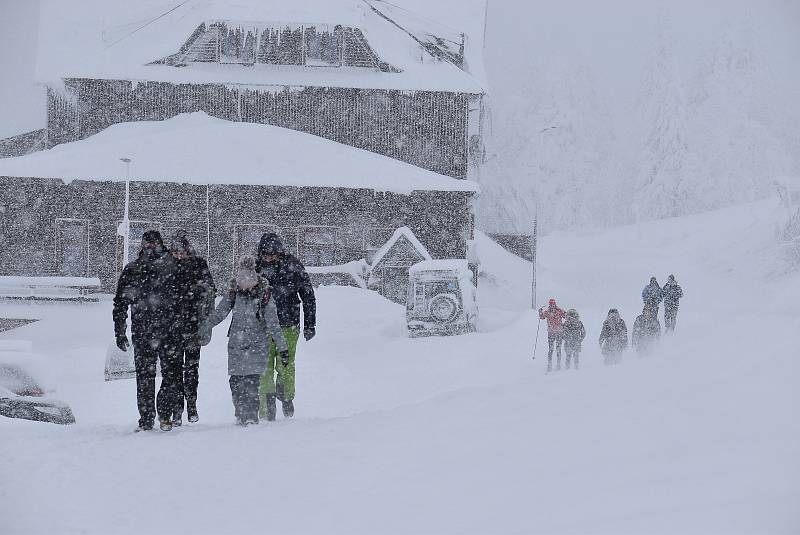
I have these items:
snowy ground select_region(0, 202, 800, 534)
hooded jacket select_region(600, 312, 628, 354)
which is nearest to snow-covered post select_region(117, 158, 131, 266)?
hooded jacket select_region(600, 312, 628, 354)

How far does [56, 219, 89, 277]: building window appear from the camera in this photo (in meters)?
23.4

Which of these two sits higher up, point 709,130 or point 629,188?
point 709,130

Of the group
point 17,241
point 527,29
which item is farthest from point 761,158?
point 17,241

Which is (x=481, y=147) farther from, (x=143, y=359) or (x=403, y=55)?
(x=143, y=359)

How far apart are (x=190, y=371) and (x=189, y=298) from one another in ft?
2.17

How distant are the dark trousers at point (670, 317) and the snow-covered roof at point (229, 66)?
9.89 m

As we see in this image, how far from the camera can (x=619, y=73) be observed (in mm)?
80125

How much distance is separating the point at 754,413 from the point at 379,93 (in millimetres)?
21569

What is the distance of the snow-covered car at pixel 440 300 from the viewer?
19797mm

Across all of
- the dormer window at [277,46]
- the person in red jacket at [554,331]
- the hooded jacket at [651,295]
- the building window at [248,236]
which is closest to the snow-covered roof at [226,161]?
the building window at [248,236]

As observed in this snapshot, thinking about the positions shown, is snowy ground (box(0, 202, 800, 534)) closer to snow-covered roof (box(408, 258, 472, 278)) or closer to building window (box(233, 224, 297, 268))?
snow-covered roof (box(408, 258, 472, 278))

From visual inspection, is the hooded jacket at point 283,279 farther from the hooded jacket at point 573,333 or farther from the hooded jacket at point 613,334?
the hooded jacket at point 613,334

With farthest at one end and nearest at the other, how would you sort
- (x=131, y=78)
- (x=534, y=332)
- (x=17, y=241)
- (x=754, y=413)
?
1. (x=131, y=78)
2. (x=17, y=241)
3. (x=534, y=332)
4. (x=754, y=413)

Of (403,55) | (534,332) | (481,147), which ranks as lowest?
(534,332)
